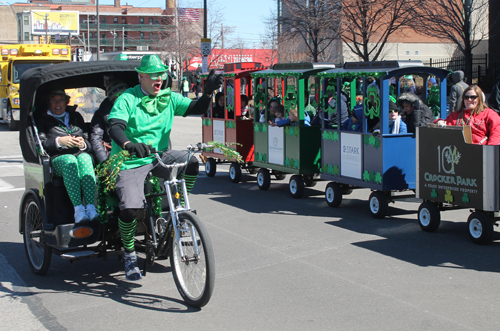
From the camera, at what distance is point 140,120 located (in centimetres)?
546

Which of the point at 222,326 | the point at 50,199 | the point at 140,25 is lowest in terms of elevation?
the point at 222,326

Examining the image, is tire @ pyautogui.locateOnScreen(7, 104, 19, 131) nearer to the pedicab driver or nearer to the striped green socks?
the pedicab driver

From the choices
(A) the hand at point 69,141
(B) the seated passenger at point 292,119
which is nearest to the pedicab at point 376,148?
(B) the seated passenger at point 292,119

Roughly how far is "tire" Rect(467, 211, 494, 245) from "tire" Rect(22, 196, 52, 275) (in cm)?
458

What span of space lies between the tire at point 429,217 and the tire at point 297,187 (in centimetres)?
275

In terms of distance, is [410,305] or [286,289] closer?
[410,305]

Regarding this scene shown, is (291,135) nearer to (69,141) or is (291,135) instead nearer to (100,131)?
(100,131)

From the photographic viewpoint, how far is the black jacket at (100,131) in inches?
256

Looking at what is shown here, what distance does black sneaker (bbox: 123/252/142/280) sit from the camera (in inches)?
211

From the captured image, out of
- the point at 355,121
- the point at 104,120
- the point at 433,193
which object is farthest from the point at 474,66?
the point at 104,120

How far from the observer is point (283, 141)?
34.5ft

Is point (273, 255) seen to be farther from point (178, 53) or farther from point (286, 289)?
point (178, 53)

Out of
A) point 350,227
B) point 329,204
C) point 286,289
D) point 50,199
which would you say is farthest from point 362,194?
point 50,199

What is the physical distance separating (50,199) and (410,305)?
133 inches
